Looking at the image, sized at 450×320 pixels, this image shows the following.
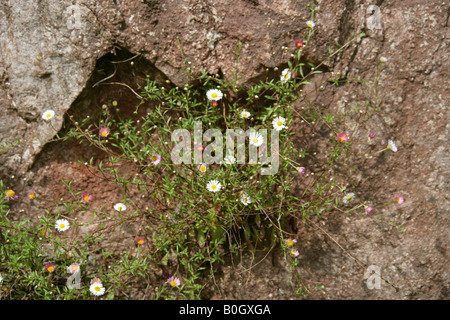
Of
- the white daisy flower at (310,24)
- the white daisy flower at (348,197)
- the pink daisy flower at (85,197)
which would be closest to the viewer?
the white daisy flower at (310,24)

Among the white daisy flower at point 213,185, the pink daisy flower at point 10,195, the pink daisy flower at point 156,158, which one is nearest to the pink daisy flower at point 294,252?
the white daisy flower at point 213,185

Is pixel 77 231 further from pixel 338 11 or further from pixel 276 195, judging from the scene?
pixel 338 11

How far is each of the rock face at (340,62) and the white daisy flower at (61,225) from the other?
527 millimetres

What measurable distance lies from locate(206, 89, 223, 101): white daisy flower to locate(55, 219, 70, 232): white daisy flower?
1.09 m

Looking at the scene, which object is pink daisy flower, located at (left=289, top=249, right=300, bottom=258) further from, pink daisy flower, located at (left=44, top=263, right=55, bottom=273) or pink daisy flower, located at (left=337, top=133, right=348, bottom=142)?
pink daisy flower, located at (left=44, top=263, right=55, bottom=273)

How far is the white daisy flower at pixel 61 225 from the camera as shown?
2.37 m

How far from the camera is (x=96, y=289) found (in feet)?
7.72

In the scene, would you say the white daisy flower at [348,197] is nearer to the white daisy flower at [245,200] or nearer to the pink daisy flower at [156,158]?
the white daisy flower at [245,200]

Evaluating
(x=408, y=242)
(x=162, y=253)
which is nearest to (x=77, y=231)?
(x=162, y=253)

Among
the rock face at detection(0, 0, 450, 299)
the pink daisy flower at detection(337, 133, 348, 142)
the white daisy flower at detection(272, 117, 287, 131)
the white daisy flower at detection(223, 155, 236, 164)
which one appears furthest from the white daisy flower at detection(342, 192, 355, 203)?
the white daisy flower at detection(223, 155, 236, 164)

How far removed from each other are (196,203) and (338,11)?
1331 mm

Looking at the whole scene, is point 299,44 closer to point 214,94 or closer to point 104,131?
point 214,94

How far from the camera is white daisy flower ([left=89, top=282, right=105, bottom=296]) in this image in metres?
2.34

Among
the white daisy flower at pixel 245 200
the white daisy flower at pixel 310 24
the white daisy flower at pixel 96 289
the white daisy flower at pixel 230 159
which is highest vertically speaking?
the white daisy flower at pixel 310 24
